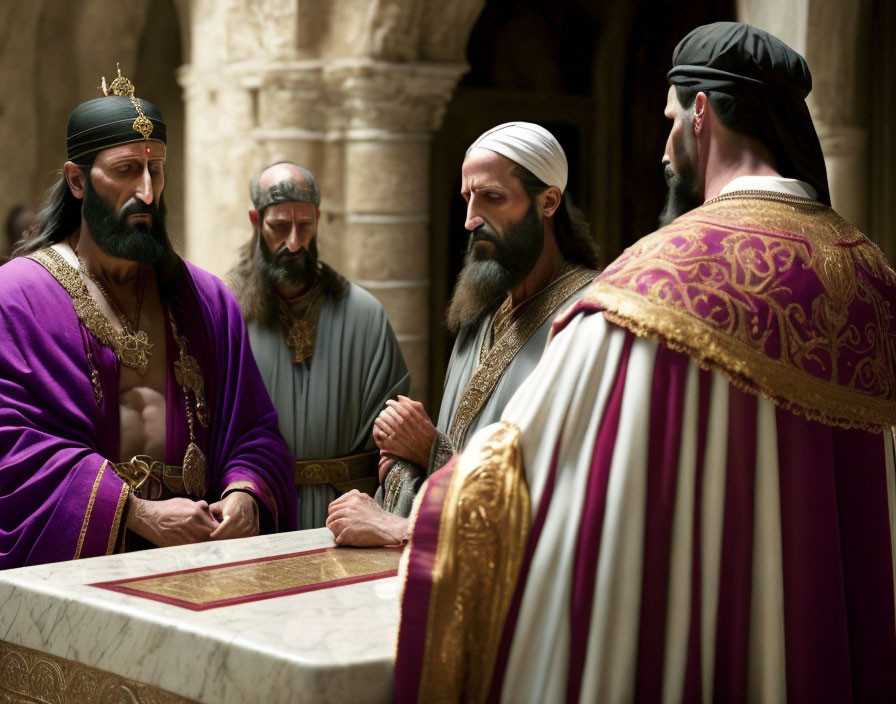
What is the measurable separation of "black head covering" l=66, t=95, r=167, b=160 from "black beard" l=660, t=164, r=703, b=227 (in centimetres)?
169

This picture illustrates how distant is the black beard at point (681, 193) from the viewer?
2859mm

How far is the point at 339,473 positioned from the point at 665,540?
8.90 ft

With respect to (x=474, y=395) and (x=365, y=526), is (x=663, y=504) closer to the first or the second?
(x=365, y=526)

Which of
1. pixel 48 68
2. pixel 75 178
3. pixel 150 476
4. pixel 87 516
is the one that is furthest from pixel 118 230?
pixel 48 68

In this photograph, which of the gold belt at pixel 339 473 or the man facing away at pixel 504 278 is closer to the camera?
the man facing away at pixel 504 278

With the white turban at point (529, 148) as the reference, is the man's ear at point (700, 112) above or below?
above

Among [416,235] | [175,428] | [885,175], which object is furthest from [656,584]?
[885,175]

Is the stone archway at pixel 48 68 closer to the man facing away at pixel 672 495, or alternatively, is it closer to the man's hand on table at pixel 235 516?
the man's hand on table at pixel 235 516

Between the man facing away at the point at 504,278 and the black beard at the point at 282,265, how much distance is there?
4.37 feet

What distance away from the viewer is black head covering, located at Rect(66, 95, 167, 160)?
→ 396 centimetres

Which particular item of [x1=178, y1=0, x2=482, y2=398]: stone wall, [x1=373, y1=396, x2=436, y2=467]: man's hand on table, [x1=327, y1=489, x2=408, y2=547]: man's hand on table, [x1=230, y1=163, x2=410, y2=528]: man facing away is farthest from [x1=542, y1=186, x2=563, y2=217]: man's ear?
[x1=178, y1=0, x2=482, y2=398]: stone wall

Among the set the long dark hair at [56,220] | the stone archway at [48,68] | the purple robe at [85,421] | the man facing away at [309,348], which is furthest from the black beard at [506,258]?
the stone archway at [48,68]

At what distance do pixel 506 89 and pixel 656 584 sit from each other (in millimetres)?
8361

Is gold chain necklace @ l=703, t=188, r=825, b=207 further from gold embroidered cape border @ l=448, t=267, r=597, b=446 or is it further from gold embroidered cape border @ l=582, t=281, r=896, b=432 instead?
gold embroidered cape border @ l=448, t=267, r=597, b=446
